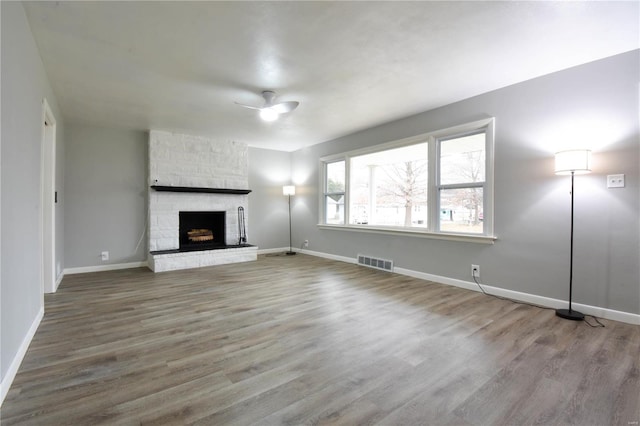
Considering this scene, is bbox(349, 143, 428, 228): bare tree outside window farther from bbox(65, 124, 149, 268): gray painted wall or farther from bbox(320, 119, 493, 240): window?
bbox(65, 124, 149, 268): gray painted wall

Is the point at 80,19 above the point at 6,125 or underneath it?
above

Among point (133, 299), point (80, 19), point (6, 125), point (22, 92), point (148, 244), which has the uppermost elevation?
point (80, 19)

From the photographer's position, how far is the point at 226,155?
6.16m

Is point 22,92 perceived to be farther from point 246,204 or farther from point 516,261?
point 516,261

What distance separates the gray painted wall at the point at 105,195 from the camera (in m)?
4.85

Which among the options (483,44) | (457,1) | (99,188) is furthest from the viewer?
(99,188)

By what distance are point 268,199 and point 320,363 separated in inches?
210

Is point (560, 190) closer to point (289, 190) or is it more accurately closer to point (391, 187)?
point (391, 187)

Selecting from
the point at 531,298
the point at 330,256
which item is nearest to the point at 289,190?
the point at 330,256

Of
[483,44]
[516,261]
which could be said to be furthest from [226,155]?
[516,261]

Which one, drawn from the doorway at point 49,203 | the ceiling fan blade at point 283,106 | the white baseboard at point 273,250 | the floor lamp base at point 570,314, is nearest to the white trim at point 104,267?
the doorway at point 49,203

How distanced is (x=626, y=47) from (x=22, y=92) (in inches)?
200

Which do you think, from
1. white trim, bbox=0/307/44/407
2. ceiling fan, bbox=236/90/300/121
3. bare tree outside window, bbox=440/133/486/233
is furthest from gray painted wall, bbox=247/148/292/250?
white trim, bbox=0/307/44/407

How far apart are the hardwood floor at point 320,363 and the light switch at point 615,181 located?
1.31m
